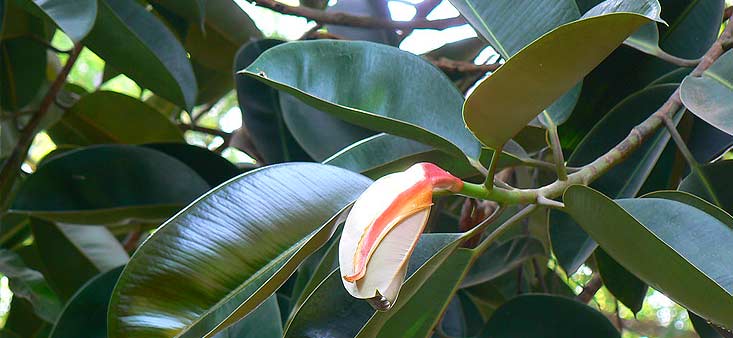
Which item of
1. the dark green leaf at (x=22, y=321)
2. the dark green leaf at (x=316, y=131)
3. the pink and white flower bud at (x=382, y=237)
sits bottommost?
the dark green leaf at (x=22, y=321)

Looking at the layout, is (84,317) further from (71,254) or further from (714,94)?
(714,94)

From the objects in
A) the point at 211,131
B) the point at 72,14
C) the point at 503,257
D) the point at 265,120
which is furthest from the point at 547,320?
the point at 211,131

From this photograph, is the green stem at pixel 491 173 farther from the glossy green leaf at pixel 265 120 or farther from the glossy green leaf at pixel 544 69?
the glossy green leaf at pixel 265 120

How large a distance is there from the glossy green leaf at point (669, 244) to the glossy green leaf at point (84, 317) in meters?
0.47

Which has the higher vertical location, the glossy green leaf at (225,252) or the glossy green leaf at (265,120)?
the glossy green leaf at (225,252)

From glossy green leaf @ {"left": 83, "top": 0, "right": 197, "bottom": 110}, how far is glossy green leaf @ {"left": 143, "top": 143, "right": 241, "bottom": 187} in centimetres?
5

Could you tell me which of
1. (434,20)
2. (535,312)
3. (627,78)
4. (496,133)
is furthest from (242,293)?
(434,20)

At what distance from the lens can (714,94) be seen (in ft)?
1.99

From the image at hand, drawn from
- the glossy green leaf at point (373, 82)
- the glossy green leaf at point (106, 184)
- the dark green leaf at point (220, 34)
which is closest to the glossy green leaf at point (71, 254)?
the glossy green leaf at point (106, 184)

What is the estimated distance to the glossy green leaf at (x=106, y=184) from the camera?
0.90 metres

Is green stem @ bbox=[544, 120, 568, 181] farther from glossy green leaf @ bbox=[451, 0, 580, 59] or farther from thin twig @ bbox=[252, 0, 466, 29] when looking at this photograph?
thin twig @ bbox=[252, 0, 466, 29]

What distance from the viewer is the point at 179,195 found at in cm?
90

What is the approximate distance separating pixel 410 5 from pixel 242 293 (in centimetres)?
74

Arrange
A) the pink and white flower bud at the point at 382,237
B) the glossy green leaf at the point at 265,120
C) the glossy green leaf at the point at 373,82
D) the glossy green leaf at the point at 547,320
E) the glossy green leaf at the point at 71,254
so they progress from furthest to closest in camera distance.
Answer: the glossy green leaf at the point at 71,254, the glossy green leaf at the point at 265,120, the glossy green leaf at the point at 547,320, the glossy green leaf at the point at 373,82, the pink and white flower bud at the point at 382,237
